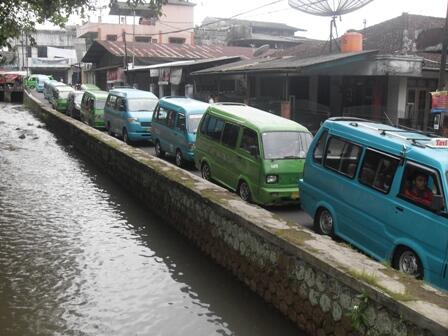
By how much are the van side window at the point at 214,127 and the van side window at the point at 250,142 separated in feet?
3.47

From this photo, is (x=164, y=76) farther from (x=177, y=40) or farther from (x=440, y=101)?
(x=177, y=40)

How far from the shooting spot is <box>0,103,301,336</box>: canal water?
253 inches

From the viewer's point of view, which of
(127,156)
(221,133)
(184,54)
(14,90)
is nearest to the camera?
(221,133)

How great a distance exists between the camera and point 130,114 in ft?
60.5

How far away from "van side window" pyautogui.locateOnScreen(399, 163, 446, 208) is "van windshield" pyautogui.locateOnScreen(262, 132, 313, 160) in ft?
12.0

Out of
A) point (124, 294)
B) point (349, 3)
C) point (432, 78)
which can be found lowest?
point (124, 294)

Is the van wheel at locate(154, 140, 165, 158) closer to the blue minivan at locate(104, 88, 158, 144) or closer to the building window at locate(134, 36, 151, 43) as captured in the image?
the blue minivan at locate(104, 88, 158, 144)

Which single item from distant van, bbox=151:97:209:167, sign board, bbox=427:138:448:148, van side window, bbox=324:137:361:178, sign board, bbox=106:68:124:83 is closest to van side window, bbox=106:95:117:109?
distant van, bbox=151:97:209:167

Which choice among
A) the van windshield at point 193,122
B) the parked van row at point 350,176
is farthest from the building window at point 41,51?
the parked van row at point 350,176

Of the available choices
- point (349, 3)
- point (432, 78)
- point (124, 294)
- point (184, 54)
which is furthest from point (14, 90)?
point (124, 294)

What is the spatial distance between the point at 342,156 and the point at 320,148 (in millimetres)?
638

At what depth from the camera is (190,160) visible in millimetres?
14273

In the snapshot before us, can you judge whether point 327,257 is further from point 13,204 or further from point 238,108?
point 13,204

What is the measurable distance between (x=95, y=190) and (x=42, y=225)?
3.51m
